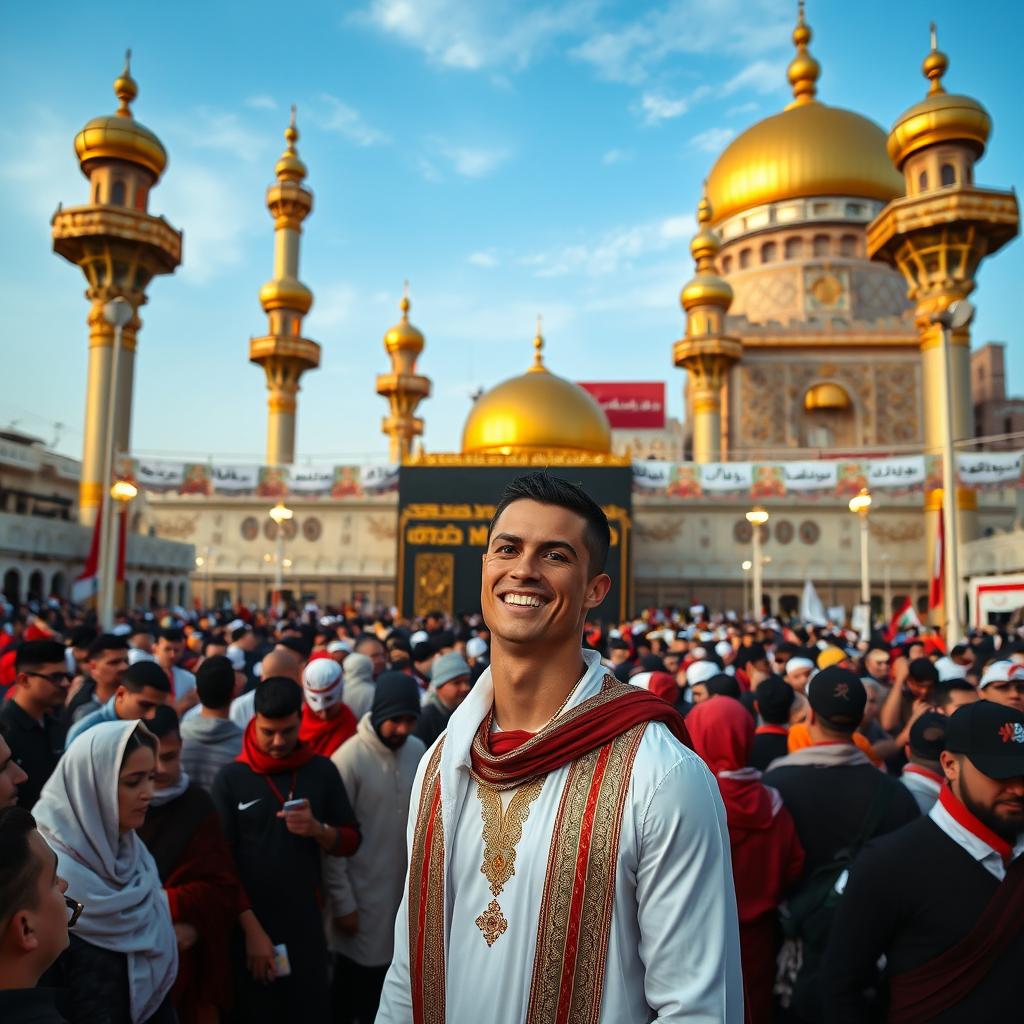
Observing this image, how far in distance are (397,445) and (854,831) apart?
37.8m

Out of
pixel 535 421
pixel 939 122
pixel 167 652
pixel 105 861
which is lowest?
pixel 105 861

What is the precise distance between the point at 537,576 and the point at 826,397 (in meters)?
33.7

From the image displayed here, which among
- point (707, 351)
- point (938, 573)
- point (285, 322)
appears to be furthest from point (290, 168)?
point (938, 573)

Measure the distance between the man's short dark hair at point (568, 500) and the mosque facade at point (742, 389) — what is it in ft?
72.2

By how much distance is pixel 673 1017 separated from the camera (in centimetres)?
127

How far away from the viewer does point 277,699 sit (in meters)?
2.99

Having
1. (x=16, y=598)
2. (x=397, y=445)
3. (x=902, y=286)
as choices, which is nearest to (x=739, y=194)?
(x=902, y=286)

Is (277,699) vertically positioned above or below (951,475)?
below

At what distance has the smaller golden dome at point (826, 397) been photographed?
107 ft

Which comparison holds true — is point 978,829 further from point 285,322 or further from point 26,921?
point 285,322

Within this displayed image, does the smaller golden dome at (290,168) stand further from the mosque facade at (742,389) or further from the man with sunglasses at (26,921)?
the man with sunglasses at (26,921)

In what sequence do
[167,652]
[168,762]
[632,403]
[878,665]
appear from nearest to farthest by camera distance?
[168,762]
[167,652]
[878,665]
[632,403]

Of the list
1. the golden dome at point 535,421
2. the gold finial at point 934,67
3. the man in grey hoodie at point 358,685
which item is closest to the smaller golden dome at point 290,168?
the golden dome at point 535,421

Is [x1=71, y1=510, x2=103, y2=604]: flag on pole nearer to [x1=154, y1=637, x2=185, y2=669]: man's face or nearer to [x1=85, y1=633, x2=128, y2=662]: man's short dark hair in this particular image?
[x1=154, y1=637, x2=185, y2=669]: man's face
